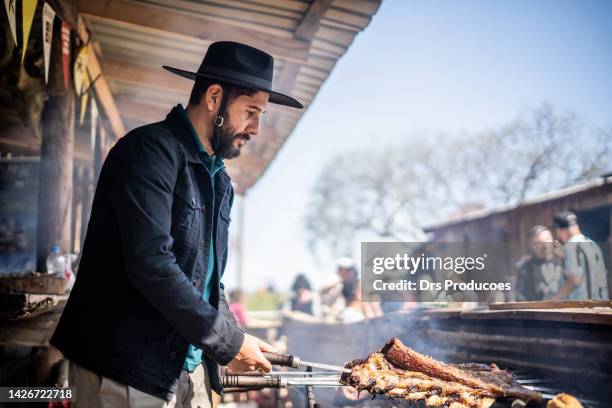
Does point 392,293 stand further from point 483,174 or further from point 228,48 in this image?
point 483,174

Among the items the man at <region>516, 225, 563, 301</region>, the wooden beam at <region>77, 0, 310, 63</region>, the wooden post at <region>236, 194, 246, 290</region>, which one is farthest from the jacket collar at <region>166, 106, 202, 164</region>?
the wooden post at <region>236, 194, 246, 290</region>

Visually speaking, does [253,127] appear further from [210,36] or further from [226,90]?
[210,36]

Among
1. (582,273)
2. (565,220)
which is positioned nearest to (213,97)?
(582,273)

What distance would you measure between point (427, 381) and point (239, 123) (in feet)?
5.69

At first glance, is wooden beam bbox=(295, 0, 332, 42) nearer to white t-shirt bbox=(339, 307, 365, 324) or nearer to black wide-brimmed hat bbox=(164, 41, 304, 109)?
black wide-brimmed hat bbox=(164, 41, 304, 109)

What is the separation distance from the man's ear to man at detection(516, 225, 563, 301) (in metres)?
6.25

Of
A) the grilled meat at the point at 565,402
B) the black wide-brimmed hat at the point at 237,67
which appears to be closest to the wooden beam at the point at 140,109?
the black wide-brimmed hat at the point at 237,67

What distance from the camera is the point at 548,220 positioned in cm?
1570

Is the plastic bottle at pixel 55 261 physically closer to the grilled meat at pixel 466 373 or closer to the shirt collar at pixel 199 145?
the shirt collar at pixel 199 145

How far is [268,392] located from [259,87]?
8.75 metres

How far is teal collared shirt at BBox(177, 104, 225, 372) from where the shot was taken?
2750mm

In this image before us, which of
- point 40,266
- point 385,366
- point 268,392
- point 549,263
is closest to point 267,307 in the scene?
point 268,392

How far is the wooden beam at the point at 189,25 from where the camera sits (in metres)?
5.32

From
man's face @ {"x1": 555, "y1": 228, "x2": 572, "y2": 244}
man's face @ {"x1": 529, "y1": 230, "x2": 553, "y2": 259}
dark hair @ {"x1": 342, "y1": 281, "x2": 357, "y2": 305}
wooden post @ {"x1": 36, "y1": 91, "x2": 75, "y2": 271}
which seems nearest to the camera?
wooden post @ {"x1": 36, "y1": 91, "x2": 75, "y2": 271}
